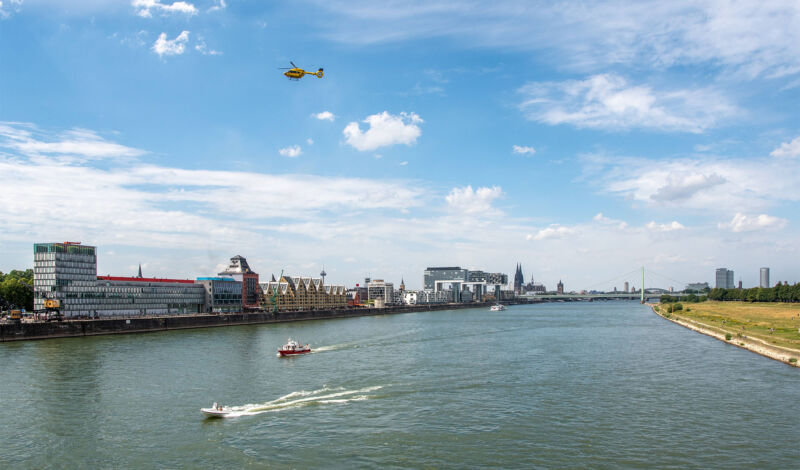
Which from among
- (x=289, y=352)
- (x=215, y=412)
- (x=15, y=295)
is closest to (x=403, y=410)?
(x=215, y=412)

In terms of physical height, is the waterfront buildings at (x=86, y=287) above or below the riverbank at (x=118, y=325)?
above

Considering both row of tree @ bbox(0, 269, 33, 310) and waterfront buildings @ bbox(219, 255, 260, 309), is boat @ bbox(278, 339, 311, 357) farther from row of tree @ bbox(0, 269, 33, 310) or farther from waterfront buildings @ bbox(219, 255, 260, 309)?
waterfront buildings @ bbox(219, 255, 260, 309)

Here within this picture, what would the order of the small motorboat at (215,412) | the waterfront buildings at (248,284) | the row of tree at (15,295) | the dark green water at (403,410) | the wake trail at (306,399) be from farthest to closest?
the waterfront buildings at (248,284) → the row of tree at (15,295) → the wake trail at (306,399) → the small motorboat at (215,412) → the dark green water at (403,410)

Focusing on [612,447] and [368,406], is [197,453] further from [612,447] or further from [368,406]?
[612,447]

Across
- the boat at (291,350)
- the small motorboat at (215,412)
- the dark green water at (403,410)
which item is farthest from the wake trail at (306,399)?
the boat at (291,350)

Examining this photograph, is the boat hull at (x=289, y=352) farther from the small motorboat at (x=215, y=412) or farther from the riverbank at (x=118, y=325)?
the riverbank at (x=118, y=325)

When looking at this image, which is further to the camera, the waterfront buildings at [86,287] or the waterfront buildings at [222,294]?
the waterfront buildings at [222,294]

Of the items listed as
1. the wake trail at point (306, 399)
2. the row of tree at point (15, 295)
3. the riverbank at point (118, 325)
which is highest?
the row of tree at point (15, 295)

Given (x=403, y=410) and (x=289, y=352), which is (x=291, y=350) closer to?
(x=289, y=352)
